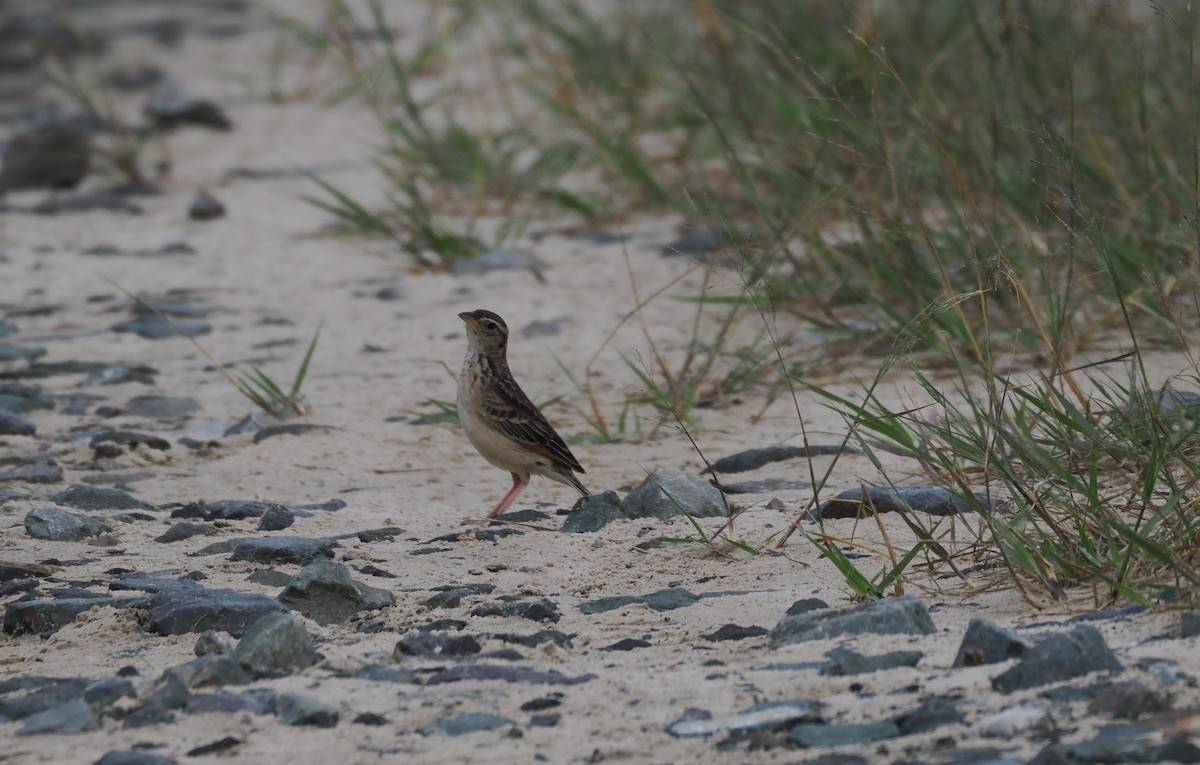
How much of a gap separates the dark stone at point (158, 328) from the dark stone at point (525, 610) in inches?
138

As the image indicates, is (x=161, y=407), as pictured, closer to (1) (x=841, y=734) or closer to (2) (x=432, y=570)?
(2) (x=432, y=570)

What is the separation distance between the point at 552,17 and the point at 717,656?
814cm

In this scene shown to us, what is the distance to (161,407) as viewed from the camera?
580 centimetres

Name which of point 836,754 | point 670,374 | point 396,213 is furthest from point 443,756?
point 396,213

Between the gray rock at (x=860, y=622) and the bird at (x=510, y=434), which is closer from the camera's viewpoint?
the gray rock at (x=860, y=622)

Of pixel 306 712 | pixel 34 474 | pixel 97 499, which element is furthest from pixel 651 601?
pixel 34 474

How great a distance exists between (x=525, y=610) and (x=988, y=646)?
43.9 inches

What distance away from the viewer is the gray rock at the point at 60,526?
4.28 meters

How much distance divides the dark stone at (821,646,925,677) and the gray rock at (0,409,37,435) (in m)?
3.39

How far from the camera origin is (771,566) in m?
3.95

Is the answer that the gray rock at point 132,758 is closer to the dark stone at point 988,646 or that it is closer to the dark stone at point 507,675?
the dark stone at point 507,675

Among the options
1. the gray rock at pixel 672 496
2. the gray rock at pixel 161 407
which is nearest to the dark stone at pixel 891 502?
the gray rock at pixel 672 496

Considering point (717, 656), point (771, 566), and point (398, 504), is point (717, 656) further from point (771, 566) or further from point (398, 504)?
point (398, 504)

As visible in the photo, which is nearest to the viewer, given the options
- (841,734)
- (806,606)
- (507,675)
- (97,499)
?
(841,734)
